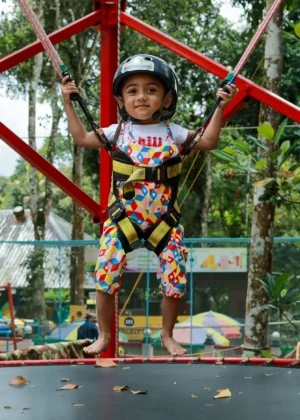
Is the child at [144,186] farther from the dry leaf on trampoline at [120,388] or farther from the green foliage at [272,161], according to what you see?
the green foliage at [272,161]

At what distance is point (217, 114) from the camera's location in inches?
112

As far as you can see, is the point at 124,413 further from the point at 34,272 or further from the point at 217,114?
the point at 34,272

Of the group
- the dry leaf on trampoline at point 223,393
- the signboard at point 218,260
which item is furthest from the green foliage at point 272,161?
the signboard at point 218,260

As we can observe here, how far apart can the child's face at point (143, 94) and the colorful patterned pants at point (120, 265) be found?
0.42 meters

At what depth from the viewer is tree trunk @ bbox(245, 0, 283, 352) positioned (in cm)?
505

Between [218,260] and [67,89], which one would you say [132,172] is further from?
[218,260]

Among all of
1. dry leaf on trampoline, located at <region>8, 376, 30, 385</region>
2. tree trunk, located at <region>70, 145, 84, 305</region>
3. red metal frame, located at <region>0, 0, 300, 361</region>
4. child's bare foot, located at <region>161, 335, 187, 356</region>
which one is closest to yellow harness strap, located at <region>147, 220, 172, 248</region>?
child's bare foot, located at <region>161, 335, 187, 356</region>

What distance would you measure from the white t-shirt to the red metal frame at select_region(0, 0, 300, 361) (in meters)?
1.14

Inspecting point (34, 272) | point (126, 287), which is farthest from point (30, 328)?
point (126, 287)

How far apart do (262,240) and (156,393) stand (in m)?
2.41

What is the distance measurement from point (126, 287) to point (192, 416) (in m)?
7.30

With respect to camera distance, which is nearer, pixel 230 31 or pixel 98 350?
pixel 98 350

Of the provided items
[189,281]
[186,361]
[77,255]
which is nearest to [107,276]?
[186,361]

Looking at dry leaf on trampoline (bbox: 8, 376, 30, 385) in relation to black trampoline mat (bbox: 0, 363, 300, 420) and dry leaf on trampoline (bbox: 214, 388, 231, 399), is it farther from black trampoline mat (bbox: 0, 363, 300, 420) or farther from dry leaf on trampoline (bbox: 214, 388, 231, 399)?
dry leaf on trampoline (bbox: 214, 388, 231, 399)
